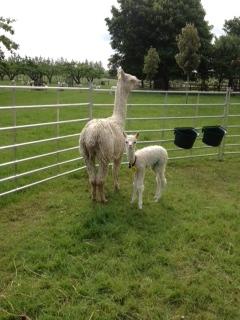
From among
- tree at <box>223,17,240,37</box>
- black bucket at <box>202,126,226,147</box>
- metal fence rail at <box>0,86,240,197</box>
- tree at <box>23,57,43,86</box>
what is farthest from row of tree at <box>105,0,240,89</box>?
black bucket at <box>202,126,226,147</box>

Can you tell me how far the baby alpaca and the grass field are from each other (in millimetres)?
282

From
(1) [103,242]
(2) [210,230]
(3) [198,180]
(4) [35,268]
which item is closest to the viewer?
(4) [35,268]

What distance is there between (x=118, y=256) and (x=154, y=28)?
126 feet

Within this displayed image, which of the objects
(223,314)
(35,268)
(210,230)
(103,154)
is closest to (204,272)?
(223,314)

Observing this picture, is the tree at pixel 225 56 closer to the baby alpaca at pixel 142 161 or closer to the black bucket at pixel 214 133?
the black bucket at pixel 214 133

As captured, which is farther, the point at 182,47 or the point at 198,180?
the point at 182,47

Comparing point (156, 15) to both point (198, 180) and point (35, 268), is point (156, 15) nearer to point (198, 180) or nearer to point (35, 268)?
point (198, 180)

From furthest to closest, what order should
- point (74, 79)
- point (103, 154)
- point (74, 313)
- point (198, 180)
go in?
point (74, 79) → point (198, 180) → point (103, 154) → point (74, 313)

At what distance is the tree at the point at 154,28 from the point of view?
129 feet

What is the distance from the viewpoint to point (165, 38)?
131ft

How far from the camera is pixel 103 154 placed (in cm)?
563

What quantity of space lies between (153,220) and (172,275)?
56.9 inches

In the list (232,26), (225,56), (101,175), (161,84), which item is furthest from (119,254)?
(232,26)

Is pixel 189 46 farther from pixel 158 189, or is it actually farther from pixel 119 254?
pixel 119 254
